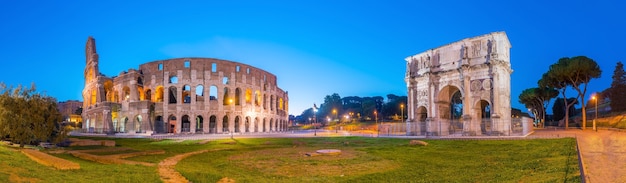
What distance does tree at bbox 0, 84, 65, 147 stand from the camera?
63.8 ft

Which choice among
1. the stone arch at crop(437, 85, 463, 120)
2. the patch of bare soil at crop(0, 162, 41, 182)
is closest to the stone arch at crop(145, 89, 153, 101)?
the stone arch at crop(437, 85, 463, 120)

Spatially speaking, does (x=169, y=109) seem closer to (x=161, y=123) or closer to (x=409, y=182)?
(x=161, y=123)

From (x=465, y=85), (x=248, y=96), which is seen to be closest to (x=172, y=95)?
(x=248, y=96)

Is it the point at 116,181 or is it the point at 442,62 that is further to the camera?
the point at 442,62

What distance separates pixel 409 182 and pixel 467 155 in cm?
879

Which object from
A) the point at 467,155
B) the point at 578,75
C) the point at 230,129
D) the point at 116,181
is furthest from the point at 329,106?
the point at 116,181

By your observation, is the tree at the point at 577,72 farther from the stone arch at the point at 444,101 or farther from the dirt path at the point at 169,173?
the dirt path at the point at 169,173

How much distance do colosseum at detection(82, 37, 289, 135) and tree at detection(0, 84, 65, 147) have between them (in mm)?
33605

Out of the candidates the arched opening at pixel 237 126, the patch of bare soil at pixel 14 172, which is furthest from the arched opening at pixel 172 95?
the patch of bare soil at pixel 14 172

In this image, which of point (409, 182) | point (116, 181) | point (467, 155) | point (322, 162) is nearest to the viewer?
point (116, 181)

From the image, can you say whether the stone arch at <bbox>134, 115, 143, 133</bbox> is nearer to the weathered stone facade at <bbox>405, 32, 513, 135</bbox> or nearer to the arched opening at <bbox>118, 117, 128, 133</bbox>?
the arched opening at <bbox>118, 117, 128, 133</bbox>

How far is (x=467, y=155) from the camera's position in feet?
62.6

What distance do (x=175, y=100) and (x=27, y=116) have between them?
43.9m

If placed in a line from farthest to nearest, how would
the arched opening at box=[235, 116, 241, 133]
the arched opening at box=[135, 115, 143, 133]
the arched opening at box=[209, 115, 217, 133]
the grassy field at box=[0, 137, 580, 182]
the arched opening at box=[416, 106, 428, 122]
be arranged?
1. the arched opening at box=[235, 116, 241, 133]
2. the arched opening at box=[135, 115, 143, 133]
3. the arched opening at box=[209, 115, 217, 133]
4. the arched opening at box=[416, 106, 428, 122]
5. the grassy field at box=[0, 137, 580, 182]
